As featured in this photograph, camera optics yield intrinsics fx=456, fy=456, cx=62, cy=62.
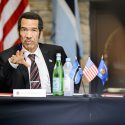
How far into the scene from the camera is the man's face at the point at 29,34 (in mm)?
3818

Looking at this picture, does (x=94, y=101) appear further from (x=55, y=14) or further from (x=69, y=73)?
(x=55, y=14)

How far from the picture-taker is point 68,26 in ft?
17.8

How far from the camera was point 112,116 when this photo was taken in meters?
3.27

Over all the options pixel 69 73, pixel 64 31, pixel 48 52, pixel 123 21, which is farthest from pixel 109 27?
pixel 69 73

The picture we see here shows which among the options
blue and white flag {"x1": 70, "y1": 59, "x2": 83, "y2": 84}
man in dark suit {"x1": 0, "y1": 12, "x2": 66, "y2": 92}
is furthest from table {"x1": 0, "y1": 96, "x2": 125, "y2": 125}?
man in dark suit {"x1": 0, "y1": 12, "x2": 66, "y2": 92}

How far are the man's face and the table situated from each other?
0.73 metres

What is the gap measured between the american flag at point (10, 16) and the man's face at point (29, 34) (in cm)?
155

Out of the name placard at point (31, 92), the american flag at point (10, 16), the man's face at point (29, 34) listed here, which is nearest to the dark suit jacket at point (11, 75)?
the man's face at point (29, 34)

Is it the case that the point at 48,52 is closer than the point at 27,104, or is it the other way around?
the point at 27,104

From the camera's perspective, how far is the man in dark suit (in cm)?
364

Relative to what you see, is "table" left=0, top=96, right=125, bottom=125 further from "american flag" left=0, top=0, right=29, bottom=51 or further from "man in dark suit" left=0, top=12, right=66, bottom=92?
"american flag" left=0, top=0, right=29, bottom=51

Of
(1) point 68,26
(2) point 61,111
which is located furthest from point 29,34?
(1) point 68,26

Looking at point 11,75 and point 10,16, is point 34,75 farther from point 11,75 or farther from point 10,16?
point 10,16

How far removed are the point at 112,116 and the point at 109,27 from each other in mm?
2944
